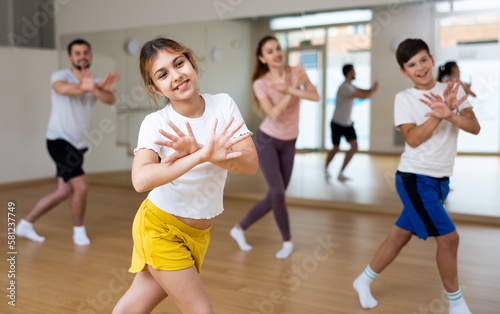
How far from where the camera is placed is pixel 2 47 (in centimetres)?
626

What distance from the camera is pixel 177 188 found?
1659 mm

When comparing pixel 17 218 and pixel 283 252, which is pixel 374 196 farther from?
pixel 17 218

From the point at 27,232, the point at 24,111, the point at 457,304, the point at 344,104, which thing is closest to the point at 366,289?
the point at 457,304

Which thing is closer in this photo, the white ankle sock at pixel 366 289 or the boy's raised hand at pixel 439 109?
the boy's raised hand at pixel 439 109

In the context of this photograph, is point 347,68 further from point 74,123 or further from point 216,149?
point 216,149

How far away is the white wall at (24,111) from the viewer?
20.9 feet

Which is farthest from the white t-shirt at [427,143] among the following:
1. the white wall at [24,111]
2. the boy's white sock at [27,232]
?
the white wall at [24,111]

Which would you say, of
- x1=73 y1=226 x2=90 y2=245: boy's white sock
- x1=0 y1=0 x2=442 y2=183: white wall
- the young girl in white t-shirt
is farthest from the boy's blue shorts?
x1=0 y1=0 x2=442 y2=183: white wall

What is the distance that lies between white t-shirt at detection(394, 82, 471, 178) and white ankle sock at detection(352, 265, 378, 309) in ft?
1.85

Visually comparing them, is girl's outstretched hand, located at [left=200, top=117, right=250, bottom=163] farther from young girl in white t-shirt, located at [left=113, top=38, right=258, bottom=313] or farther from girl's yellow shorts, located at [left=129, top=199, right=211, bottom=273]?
girl's yellow shorts, located at [left=129, top=199, right=211, bottom=273]

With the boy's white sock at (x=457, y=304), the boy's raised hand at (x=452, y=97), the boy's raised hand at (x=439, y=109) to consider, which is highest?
the boy's raised hand at (x=452, y=97)

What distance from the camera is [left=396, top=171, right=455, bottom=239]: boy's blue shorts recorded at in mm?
2354

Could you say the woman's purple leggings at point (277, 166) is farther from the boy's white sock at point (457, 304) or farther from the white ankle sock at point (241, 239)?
the boy's white sock at point (457, 304)

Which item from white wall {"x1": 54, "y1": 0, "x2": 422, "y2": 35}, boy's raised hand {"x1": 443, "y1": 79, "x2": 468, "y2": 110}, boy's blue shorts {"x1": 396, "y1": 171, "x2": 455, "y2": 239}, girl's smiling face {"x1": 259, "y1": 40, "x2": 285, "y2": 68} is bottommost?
boy's blue shorts {"x1": 396, "y1": 171, "x2": 455, "y2": 239}
